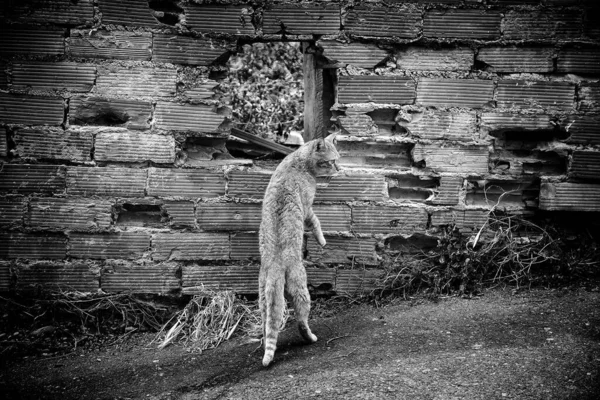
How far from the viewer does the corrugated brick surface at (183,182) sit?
399cm

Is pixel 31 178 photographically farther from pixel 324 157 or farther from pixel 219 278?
pixel 324 157

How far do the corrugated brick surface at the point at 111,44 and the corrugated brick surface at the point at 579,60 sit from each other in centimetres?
322

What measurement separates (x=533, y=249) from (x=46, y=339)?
388 centimetres

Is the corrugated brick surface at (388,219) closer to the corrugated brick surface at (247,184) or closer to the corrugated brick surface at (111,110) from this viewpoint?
the corrugated brick surface at (247,184)

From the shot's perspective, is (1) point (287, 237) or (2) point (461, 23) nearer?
(1) point (287, 237)

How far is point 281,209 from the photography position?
3.55 m

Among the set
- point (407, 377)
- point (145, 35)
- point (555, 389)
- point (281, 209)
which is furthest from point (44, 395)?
point (555, 389)

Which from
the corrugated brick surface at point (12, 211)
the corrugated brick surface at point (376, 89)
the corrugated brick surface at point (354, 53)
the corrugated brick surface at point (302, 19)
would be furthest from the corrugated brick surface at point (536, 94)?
the corrugated brick surface at point (12, 211)

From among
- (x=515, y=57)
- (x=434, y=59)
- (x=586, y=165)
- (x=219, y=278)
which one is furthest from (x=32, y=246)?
(x=586, y=165)

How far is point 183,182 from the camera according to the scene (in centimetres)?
400

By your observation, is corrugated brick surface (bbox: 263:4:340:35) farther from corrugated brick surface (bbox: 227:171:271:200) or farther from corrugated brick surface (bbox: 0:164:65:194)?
corrugated brick surface (bbox: 0:164:65:194)

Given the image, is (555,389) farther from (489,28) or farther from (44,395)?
(44,395)

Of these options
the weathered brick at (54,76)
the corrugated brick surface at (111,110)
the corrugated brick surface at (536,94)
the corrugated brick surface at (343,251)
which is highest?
the weathered brick at (54,76)

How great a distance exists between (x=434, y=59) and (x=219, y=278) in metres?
2.44
